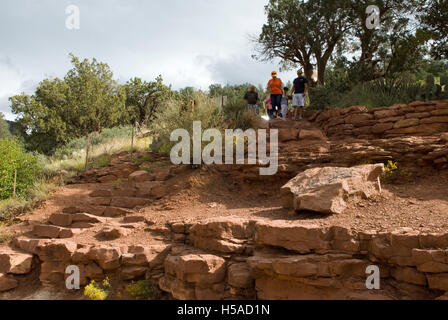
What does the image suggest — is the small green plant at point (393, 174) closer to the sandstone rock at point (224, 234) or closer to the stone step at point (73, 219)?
the sandstone rock at point (224, 234)

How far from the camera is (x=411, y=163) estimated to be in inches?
255

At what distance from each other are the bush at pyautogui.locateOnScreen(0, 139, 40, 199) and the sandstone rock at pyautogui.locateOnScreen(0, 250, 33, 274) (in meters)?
3.18

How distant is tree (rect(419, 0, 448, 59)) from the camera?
1152 cm

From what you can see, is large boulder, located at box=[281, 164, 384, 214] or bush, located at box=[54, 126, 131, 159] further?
bush, located at box=[54, 126, 131, 159]

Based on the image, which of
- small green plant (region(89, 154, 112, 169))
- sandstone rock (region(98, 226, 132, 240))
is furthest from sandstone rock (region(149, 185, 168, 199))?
small green plant (region(89, 154, 112, 169))

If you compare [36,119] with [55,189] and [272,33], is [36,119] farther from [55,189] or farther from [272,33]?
[272,33]

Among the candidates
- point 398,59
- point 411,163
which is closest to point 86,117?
point 398,59

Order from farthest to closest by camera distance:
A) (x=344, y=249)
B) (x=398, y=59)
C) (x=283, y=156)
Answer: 1. (x=398, y=59)
2. (x=283, y=156)
3. (x=344, y=249)

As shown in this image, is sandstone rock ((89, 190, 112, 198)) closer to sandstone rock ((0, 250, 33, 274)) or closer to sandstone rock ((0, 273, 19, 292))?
sandstone rock ((0, 250, 33, 274))

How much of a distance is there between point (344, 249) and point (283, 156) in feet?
11.7

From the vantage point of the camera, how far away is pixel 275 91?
464 inches

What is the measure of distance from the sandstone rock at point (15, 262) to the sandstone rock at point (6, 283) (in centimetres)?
13

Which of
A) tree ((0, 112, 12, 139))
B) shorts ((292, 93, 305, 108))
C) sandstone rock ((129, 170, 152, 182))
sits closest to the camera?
sandstone rock ((129, 170, 152, 182))

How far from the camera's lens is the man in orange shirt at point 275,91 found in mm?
11664
